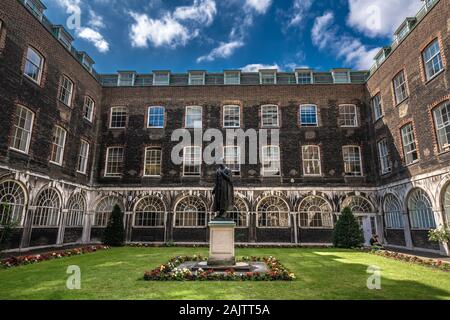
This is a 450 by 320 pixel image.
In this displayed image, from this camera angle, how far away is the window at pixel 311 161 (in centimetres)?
1970

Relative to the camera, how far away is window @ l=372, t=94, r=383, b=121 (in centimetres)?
1877

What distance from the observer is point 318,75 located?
21.9 m

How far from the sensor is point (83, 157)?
62.8ft

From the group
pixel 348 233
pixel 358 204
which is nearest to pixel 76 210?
pixel 348 233

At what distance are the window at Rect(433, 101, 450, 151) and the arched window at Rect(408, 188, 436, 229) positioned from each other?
113 inches

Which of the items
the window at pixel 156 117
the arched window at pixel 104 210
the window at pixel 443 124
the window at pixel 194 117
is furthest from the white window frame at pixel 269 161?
the arched window at pixel 104 210

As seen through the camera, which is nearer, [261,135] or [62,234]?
[62,234]

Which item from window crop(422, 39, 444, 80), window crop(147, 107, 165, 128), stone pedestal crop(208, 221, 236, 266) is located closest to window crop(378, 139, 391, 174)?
window crop(422, 39, 444, 80)

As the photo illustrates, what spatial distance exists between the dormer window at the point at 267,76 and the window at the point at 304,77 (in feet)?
5.86

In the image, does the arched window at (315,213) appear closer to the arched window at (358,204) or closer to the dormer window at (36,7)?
the arched window at (358,204)

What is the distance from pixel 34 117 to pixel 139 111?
7.97 metres

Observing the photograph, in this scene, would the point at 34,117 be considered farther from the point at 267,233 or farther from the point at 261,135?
the point at 267,233

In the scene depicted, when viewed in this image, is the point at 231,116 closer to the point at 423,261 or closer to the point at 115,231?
the point at 115,231
